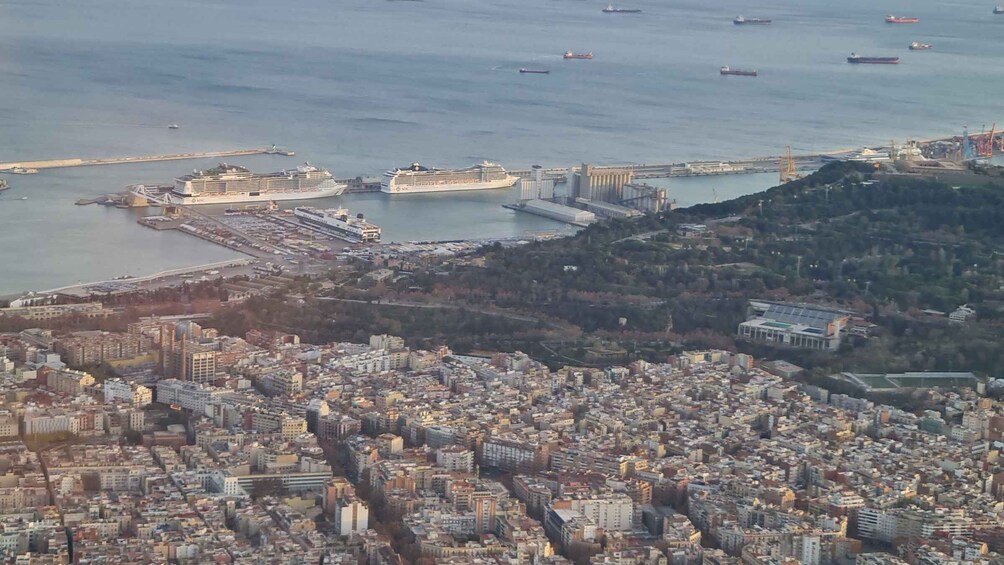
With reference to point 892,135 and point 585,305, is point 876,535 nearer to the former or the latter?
point 585,305

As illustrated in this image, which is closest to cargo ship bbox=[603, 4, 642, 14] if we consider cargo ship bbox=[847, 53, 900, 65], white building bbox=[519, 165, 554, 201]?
cargo ship bbox=[847, 53, 900, 65]

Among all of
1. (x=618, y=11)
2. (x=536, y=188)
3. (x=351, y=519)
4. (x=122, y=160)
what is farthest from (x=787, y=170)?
(x=618, y=11)

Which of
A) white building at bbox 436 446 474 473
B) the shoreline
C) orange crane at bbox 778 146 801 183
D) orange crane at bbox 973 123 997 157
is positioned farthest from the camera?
orange crane at bbox 973 123 997 157

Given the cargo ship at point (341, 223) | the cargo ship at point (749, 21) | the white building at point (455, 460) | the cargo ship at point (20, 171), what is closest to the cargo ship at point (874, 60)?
the cargo ship at point (749, 21)

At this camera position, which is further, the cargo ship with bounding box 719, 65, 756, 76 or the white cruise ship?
the cargo ship with bounding box 719, 65, 756, 76

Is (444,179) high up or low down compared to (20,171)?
up

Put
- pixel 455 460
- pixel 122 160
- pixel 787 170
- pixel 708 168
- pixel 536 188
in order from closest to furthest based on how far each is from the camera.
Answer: pixel 455 460
pixel 536 188
pixel 122 160
pixel 787 170
pixel 708 168

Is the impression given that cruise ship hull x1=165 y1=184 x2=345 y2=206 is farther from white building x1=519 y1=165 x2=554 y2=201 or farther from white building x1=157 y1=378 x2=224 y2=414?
white building x1=157 y1=378 x2=224 y2=414

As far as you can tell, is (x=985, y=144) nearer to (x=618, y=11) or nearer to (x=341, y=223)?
→ (x=341, y=223)
